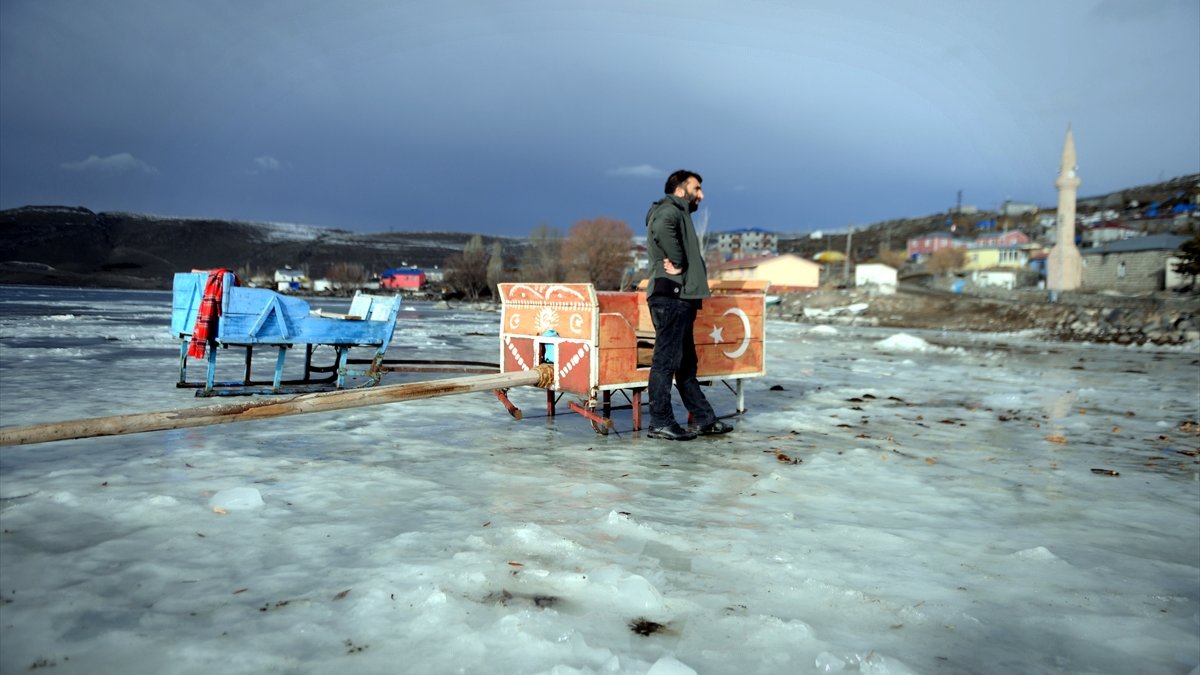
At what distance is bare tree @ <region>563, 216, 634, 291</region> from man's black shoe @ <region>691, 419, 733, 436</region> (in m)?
80.2

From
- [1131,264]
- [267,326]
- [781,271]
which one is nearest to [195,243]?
[781,271]

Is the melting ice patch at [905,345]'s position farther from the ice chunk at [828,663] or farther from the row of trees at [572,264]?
the row of trees at [572,264]

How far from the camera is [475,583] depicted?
2.81 meters

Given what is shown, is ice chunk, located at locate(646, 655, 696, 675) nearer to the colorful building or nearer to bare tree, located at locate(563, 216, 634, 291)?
bare tree, located at locate(563, 216, 634, 291)

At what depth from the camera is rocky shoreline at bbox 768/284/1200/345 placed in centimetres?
2433

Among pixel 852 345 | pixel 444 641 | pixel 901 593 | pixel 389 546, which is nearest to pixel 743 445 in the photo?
pixel 901 593

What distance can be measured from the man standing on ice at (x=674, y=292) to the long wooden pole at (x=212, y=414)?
1543 millimetres

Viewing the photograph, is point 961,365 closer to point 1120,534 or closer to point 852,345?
point 852,345

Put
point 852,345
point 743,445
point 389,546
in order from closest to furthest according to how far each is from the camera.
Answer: point 389,546, point 743,445, point 852,345

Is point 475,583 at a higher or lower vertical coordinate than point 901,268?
lower

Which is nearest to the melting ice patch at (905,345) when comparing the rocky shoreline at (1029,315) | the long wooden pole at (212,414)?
the rocky shoreline at (1029,315)

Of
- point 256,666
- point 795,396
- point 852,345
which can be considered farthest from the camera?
point 852,345

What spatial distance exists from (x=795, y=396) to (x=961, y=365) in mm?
6959

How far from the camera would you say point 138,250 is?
164m
